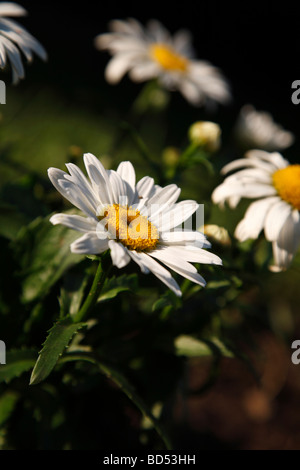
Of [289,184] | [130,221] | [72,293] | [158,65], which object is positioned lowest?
[72,293]

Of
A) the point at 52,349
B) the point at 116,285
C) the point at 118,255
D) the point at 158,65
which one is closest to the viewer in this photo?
the point at 118,255

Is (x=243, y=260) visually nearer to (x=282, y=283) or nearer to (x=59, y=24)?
(x=282, y=283)

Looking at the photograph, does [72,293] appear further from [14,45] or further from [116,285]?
[14,45]

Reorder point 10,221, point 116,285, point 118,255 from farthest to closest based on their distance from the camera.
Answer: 1. point 10,221
2. point 116,285
3. point 118,255

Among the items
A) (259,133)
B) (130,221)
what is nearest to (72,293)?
(130,221)

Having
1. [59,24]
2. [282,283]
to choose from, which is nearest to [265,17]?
[59,24]

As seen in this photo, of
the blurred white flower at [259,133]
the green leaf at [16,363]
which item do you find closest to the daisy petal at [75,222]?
the green leaf at [16,363]

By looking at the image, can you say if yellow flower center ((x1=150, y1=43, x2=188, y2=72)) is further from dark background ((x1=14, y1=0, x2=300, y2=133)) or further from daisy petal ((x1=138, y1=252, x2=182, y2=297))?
dark background ((x1=14, y1=0, x2=300, y2=133))
